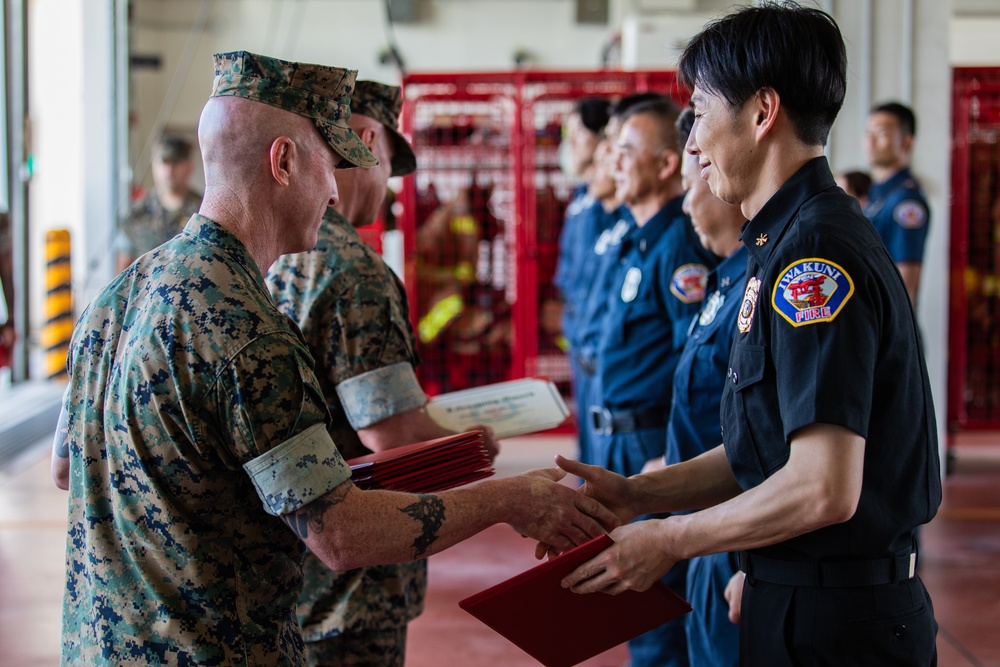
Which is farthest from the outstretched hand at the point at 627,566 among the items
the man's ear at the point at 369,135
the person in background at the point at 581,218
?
the person in background at the point at 581,218

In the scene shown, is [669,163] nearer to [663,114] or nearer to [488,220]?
[663,114]

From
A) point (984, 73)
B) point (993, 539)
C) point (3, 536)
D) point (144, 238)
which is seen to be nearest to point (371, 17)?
point (144, 238)

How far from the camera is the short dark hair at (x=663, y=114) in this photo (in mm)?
3465

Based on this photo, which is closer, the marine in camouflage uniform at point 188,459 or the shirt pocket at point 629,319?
the marine in camouflage uniform at point 188,459

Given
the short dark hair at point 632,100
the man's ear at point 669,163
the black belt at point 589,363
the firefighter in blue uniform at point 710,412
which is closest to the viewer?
the firefighter in blue uniform at point 710,412

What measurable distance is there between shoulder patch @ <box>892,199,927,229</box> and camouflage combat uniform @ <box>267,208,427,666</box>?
3.68 m

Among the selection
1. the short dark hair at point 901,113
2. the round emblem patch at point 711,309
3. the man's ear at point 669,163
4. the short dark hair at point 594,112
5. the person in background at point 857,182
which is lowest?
the round emblem patch at point 711,309

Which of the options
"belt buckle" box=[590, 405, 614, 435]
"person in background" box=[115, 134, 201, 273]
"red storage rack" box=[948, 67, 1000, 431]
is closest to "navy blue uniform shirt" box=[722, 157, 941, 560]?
"belt buckle" box=[590, 405, 614, 435]

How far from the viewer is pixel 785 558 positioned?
160 cm

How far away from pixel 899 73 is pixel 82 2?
6.95m

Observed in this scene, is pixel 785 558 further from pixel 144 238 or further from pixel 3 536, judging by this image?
pixel 144 238

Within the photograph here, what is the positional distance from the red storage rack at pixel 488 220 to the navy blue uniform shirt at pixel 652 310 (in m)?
3.43

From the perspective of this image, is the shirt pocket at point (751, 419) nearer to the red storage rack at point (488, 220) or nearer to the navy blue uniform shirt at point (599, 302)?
the navy blue uniform shirt at point (599, 302)

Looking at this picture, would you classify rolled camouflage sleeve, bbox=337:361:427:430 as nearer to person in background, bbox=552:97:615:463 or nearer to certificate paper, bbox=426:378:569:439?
certificate paper, bbox=426:378:569:439
